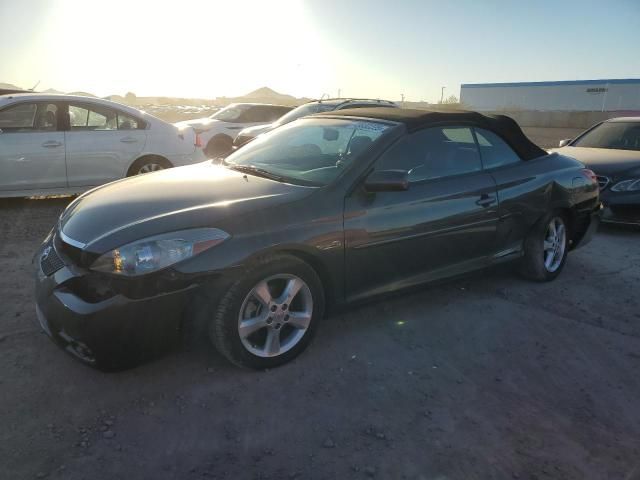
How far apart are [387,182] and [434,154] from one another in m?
0.82

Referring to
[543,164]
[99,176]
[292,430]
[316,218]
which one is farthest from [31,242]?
[543,164]

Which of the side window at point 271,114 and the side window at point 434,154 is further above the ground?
the side window at point 271,114

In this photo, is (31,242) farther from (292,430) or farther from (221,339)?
(292,430)

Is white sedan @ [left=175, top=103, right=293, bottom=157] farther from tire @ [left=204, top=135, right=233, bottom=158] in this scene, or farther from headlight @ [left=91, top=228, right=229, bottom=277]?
headlight @ [left=91, top=228, right=229, bottom=277]

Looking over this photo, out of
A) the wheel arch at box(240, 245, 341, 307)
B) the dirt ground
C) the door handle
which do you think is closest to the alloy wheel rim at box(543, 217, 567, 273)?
the dirt ground

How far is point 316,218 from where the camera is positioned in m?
3.20

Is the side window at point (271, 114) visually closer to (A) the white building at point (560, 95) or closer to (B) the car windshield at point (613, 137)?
(B) the car windshield at point (613, 137)

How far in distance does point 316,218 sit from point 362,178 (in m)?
0.47

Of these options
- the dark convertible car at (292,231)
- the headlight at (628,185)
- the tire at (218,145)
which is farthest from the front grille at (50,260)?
the tire at (218,145)

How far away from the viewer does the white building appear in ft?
177

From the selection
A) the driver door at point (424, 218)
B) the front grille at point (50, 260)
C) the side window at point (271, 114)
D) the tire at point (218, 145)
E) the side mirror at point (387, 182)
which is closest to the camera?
the front grille at point (50, 260)

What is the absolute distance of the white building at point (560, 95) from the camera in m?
54.0

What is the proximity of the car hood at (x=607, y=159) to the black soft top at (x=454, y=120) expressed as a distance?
255cm

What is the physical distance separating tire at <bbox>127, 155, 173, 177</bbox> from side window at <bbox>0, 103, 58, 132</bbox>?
1053 millimetres
